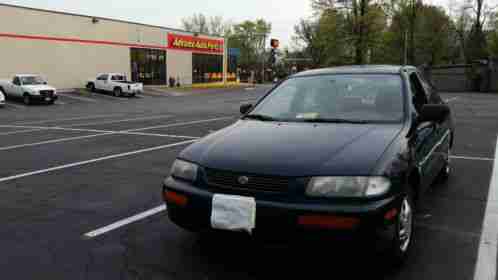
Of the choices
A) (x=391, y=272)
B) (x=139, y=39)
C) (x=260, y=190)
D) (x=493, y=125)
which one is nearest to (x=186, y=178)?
(x=260, y=190)

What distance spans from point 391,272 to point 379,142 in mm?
929

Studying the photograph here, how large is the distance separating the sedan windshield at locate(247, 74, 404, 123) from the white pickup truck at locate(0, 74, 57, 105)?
24.7m

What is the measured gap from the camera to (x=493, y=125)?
41.5 feet

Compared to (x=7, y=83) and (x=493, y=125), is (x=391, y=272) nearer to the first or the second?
(x=493, y=125)

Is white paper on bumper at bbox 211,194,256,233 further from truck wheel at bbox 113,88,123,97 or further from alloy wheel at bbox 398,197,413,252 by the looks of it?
truck wheel at bbox 113,88,123,97

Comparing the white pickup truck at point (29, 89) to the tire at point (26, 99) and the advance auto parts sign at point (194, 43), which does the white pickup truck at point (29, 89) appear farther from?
the advance auto parts sign at point (194, 43)

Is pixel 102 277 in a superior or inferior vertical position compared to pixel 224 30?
inferior

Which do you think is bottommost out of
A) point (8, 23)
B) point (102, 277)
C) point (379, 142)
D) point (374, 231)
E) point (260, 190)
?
point (102, 277)

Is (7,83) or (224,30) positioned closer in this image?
(7,83)

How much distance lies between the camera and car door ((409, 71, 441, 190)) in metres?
3.76

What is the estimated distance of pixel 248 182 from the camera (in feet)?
9.59

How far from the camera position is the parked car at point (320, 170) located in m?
2.77

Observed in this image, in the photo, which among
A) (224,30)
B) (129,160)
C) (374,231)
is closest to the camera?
(374,231)

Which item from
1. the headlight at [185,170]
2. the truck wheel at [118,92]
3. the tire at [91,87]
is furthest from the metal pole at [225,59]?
the headlight at [185,170]
